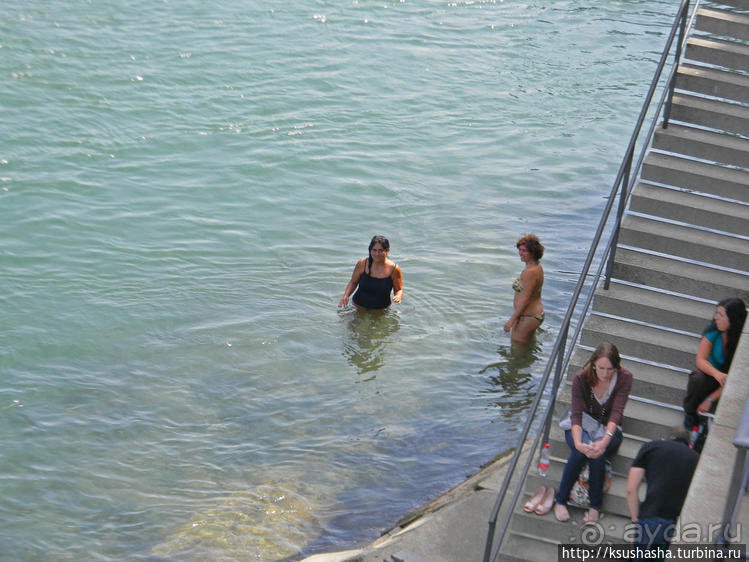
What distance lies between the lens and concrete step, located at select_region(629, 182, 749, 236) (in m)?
8.45

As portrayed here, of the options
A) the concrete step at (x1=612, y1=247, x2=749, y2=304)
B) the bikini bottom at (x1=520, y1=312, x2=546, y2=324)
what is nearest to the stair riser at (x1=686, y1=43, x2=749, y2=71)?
the concrete step at (x1=612, y1=247, x2=749, y2=304)

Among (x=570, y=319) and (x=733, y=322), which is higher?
(x=733, y=322)

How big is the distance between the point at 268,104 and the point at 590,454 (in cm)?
1356

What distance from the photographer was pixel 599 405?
24.1 feet

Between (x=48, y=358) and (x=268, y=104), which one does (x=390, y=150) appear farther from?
(x=48, y=358)

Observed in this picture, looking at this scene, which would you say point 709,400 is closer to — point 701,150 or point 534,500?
point 534,500

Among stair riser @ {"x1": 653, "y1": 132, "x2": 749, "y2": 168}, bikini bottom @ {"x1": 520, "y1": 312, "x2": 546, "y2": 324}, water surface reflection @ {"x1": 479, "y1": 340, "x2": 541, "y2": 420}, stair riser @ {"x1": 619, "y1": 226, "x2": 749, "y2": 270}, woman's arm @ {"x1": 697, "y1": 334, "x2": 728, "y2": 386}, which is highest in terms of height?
stair riser @ {"x1": 653, "y1": 132, "x2": 749, "y2": 168}

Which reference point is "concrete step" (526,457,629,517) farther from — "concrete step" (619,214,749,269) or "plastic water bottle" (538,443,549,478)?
"concrete step" (619,214,749,269)

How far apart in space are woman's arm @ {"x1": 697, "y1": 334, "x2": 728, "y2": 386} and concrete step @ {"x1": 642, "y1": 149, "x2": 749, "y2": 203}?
6.08ft

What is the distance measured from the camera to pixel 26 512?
8.73 metres

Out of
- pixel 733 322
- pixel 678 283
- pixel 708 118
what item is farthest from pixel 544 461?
pixel 708 118

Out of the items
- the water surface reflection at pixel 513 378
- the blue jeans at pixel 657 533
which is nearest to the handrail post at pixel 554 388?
the blue jeans at pixel 657 533

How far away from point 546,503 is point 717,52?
5.09 m

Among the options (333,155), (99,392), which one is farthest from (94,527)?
(333,155)
